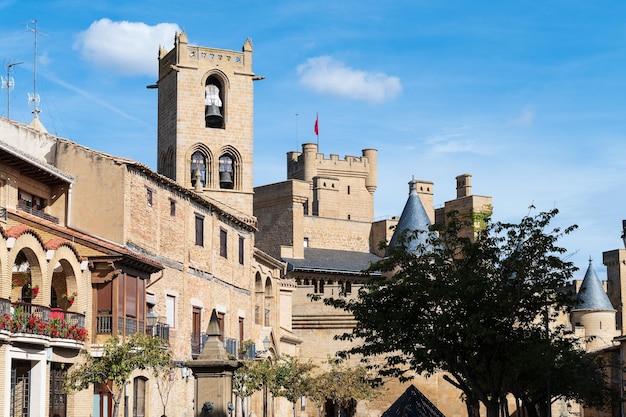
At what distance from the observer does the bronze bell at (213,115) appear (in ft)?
210

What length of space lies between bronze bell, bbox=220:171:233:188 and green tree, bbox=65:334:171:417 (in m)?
32.1

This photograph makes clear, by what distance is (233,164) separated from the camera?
63.9 m

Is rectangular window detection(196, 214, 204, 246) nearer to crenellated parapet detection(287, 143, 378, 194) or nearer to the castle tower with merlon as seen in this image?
the castle tower with merlon

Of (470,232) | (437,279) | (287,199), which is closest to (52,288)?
(437,279)

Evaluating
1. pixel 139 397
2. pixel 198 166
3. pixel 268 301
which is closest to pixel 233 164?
pixel 198 166

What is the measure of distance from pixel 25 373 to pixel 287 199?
56991 millimetres

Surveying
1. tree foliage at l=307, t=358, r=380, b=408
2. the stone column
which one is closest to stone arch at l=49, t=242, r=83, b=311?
the stone column

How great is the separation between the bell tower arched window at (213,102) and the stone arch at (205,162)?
166 cm

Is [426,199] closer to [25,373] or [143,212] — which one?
[143,212]

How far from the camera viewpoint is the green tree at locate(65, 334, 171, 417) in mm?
30172

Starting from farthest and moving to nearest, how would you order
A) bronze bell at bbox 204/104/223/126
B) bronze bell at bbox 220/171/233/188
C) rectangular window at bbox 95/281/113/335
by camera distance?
bronze bell at bbox 204/104/223/126 → bronze bell at bbox 220/171/233/188 → rectangular window at bbox 95/281/113/335

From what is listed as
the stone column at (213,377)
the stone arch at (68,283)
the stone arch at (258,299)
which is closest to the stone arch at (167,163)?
the stone arch at (258,299)

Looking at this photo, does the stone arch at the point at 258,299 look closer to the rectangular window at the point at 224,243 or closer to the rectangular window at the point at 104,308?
the rectangular window at the point at 224,243

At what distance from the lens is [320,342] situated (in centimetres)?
5903
